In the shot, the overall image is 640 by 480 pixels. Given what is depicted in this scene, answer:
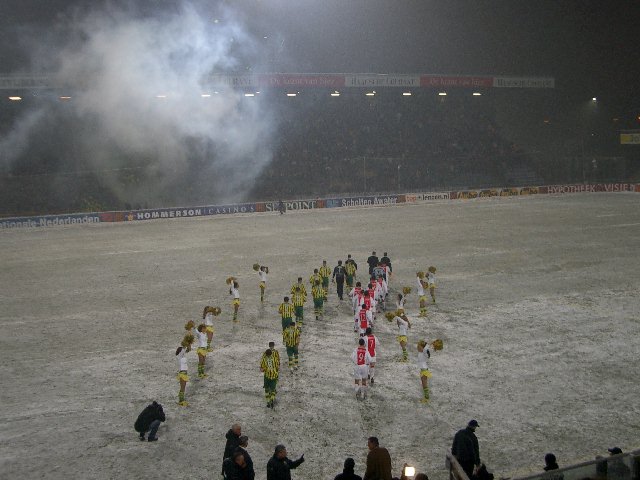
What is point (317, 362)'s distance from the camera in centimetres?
1312

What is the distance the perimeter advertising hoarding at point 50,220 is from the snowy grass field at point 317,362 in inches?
528

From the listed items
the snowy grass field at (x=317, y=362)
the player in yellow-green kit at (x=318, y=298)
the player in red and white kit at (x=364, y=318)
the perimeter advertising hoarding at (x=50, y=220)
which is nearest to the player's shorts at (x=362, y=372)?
the snowy grass field at (x=317, y=362)

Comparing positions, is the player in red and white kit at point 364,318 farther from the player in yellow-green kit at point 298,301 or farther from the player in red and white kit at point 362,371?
the player in red and white kit at point 362,371

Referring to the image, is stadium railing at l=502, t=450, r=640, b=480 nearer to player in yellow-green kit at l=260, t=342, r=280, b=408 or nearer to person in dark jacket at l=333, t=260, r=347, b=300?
player in yellow-green kit at l=260, t=342, r=280, b=408

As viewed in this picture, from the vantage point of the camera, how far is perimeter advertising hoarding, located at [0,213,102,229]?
4016 cm

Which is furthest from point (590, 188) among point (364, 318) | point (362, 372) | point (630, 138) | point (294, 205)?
point (362, 372)

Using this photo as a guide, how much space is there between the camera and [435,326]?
50.7 ft

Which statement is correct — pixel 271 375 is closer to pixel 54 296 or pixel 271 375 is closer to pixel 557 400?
pixel 557 400

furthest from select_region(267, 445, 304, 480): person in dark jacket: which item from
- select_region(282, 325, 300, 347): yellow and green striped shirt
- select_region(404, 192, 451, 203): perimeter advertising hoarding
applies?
select_region(404, 192, 451, 203): perimeter advertising hoarding

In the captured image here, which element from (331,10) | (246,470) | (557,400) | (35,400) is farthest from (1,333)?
(331,10)

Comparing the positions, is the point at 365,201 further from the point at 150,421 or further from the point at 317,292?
the point at 150,421

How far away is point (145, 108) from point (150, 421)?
40.3 meters

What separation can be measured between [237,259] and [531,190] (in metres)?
36.5

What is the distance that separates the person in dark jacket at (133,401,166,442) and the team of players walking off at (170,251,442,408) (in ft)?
4.11
